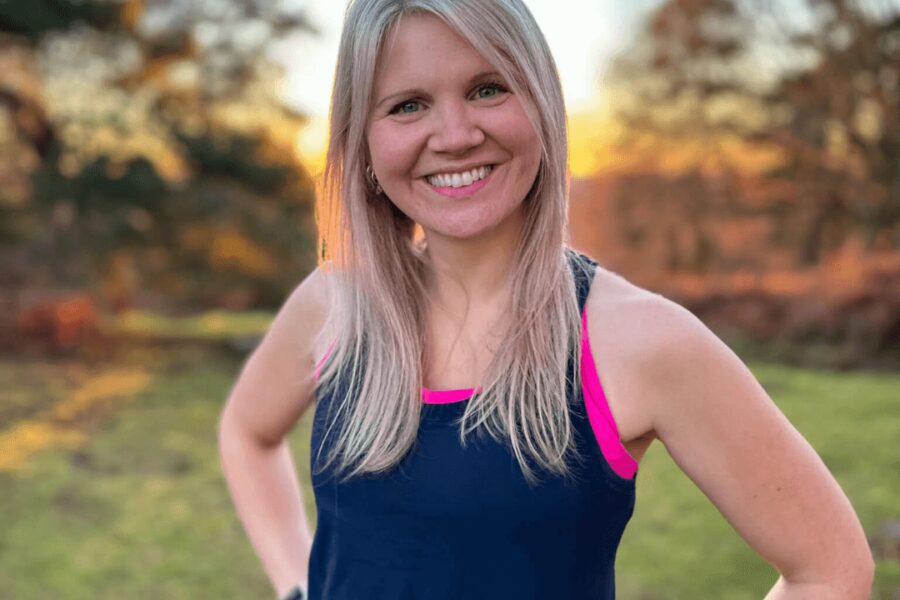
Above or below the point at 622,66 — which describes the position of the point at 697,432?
below

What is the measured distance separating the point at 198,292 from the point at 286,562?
8.75 meters

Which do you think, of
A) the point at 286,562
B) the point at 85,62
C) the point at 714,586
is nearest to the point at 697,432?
the point at 286,562

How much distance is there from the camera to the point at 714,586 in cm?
395

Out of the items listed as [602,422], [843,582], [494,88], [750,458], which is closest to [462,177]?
[494,88]

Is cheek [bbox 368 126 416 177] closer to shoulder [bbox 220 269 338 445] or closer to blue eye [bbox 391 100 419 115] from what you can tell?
blue eye [bbox 391 100 419 115]

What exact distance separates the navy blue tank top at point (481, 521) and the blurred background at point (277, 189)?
235 inches

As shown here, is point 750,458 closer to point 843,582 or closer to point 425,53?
point 843,582

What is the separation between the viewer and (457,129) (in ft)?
3.82

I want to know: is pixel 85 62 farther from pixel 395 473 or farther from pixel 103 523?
pixel 395 473

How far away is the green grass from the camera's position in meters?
4.25

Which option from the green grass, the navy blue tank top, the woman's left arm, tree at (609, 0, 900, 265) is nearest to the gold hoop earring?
the navy blue tank top

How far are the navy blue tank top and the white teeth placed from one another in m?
0.20

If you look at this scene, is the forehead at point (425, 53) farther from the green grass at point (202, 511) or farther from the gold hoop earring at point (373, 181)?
the green grass at point (202, 511)

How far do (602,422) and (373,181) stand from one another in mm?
527
